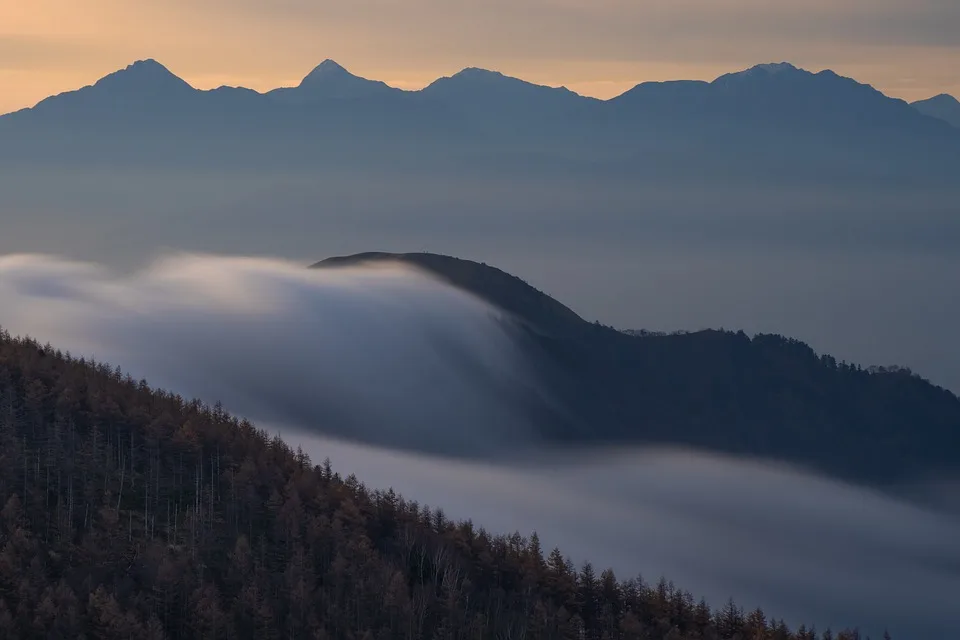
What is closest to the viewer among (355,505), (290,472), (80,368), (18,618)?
(18,618)

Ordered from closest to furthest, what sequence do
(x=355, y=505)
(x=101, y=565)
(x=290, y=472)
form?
(x=101, y=565), (x=355, y=505), (x=290, y=472)

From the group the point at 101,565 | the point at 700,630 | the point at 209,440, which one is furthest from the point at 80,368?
the point at 700,630

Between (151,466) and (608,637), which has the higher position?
(151,466)

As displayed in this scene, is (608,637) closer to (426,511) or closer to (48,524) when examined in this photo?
(426,511)

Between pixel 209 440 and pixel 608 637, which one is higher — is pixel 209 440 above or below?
above

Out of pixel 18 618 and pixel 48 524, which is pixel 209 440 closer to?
pixel 48 524

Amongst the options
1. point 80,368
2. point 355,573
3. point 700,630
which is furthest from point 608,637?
point 80,368

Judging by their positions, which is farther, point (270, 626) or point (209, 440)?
point (209, 440)
